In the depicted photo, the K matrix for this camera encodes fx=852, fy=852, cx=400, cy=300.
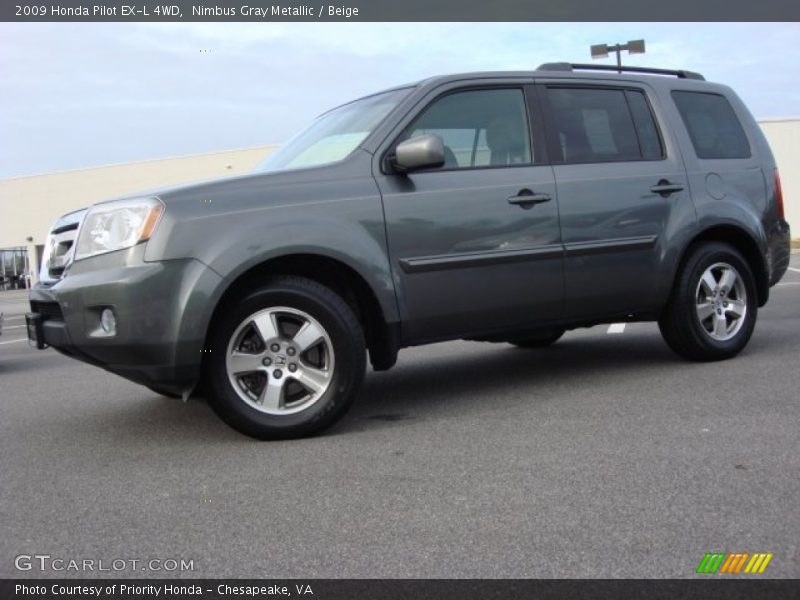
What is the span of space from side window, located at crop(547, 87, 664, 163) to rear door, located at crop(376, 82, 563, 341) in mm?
206

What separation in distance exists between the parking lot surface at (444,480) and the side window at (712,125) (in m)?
1.47

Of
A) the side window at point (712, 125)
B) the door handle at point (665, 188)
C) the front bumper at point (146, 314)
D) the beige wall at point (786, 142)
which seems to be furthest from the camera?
the beige wall at point (786, 142)

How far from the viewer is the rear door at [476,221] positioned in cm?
450

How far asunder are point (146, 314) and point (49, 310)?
0.75 m

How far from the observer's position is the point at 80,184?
4797 centimetres

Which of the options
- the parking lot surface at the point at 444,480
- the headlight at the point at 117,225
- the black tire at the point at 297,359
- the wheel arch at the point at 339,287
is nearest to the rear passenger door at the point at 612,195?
the parking lot surface at the point at 444,480

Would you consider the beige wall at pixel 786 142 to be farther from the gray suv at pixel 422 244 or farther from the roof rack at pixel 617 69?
the gray suv at pixel 422 244

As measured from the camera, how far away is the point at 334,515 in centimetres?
310

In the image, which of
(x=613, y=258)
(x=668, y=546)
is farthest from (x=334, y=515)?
(x=613, y=258)

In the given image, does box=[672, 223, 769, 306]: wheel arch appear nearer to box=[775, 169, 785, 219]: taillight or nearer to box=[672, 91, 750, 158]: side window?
box=[775, 169, 785, 219]: taillight

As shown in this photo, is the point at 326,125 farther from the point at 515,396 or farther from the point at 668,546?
the point at 668,546
